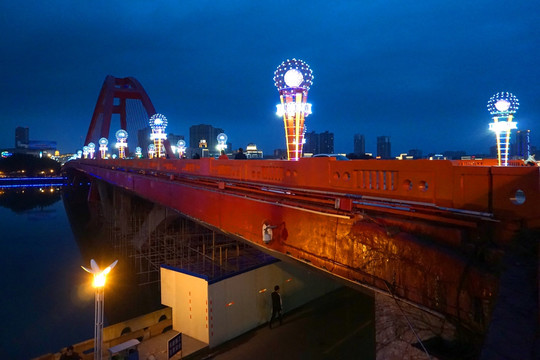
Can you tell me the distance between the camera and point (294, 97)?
13641mm

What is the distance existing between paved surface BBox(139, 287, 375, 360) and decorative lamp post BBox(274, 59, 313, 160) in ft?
21.4

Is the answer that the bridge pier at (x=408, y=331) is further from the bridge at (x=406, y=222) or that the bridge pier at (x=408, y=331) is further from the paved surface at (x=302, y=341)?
the paved surface at (x=302, y=341)

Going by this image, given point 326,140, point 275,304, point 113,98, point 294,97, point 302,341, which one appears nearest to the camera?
point 302,341

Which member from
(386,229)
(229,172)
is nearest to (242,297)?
(229,172)

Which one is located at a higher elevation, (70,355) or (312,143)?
(312,143)

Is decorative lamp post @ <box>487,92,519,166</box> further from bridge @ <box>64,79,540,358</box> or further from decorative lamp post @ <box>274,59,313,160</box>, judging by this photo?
bridge @ <box>64,79,540,358</box>

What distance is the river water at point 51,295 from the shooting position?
1565 cm

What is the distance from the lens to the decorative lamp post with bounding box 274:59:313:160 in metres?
13.4

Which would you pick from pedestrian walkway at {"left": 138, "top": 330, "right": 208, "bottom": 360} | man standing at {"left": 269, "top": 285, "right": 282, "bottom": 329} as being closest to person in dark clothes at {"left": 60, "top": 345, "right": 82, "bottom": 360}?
pedestrian walkway at {"left": 138, "top": 330, "right": 208, "bottom": 360}

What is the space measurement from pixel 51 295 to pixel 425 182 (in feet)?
75.6

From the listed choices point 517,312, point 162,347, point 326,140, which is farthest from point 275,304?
point 326,140

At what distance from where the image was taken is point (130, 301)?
65.1ft

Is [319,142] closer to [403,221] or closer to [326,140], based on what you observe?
[326,140]

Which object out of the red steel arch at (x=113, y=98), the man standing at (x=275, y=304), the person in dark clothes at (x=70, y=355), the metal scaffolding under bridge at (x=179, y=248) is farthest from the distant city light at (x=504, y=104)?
the red steel arch at (x=113, y=98)
